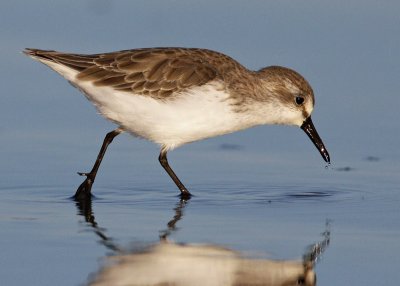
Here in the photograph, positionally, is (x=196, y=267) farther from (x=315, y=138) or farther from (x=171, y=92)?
(x=315, y=138)

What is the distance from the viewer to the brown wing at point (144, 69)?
478 inches

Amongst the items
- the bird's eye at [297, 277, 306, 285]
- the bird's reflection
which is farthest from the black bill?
the bird's eye at [297, 277, 306, 285]

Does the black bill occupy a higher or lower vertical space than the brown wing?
lower

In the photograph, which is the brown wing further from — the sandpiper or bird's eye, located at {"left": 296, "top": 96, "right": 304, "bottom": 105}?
bird's eye, located at {"left": 296, "top": 96, "right": 304, "bottom": 105}

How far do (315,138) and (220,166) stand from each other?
3.63ft

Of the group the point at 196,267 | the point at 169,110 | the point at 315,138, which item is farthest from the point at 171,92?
the point at 196,267

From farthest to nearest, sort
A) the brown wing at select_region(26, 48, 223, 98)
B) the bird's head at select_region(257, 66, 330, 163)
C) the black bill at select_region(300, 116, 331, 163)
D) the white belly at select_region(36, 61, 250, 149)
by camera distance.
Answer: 1. the black bill at select_region(300, 116, 331, 163)
2. the bird's head at select_region(257, 66, 330, 163)
3. the brown wing at select_region(26, 48, 223, 98)
4. the white belly at select_region(36, 61, 250, 149)

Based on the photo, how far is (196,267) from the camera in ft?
30.2

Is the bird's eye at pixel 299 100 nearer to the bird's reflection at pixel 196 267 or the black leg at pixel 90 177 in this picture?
the black leg at pixel 90 177

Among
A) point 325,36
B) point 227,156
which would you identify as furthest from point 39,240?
point 325,36

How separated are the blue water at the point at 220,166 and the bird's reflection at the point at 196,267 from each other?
4.7 inches

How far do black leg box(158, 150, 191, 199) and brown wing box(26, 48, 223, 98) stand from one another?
0.78m

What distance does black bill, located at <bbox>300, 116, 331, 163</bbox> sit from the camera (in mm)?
13000

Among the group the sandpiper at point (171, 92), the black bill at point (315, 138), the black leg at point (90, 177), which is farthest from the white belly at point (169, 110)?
the black bill at point (315, 138)
